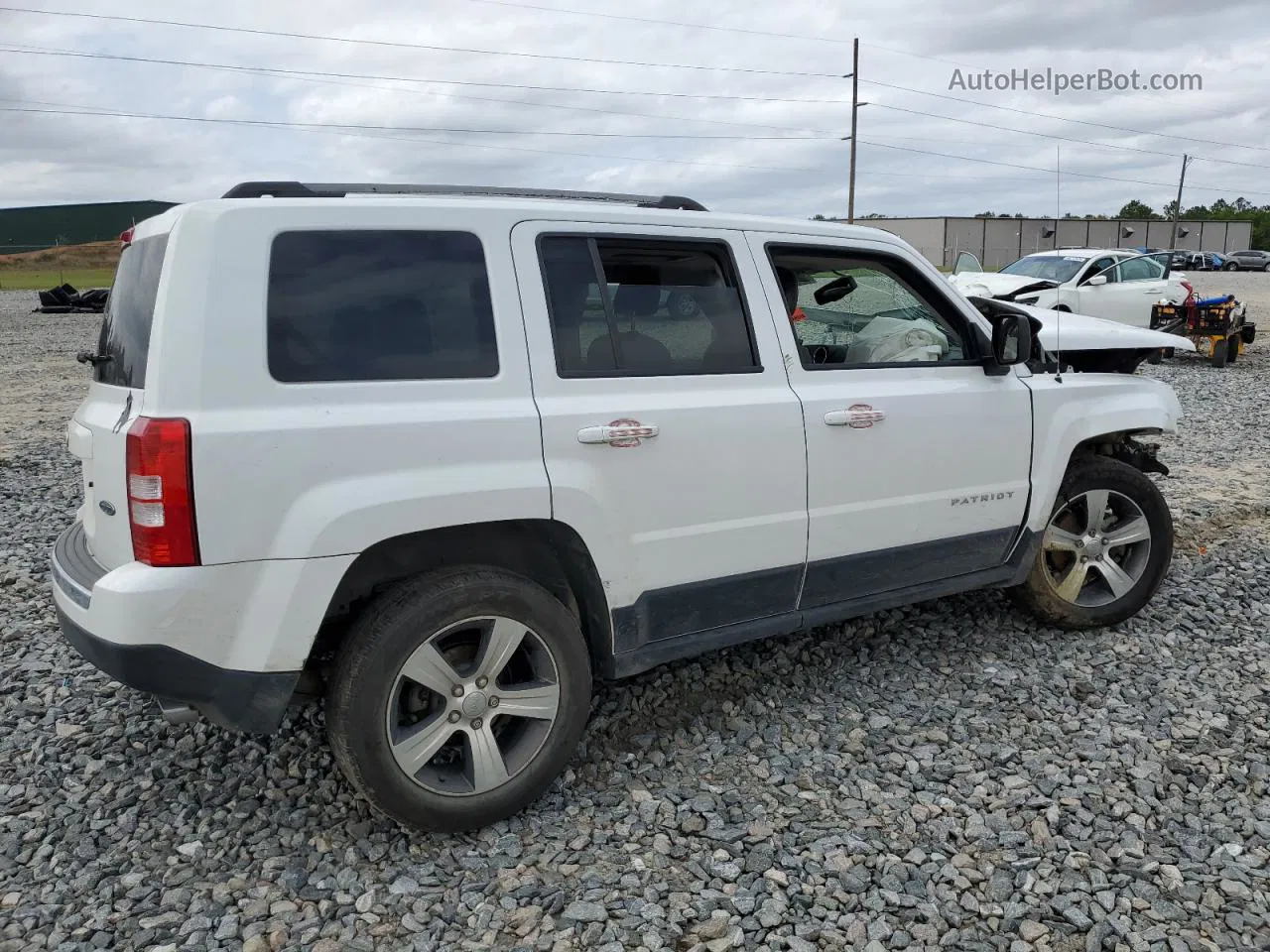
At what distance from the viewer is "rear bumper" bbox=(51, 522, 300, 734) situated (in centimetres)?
260

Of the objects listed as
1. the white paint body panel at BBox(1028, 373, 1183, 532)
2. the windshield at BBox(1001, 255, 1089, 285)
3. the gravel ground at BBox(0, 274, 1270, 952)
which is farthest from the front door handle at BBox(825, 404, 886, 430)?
the windshield at BBox(1001, 255, 1089, 285)

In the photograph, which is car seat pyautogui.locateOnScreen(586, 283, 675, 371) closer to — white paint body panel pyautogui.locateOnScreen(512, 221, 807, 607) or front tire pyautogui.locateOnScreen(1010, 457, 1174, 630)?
white paint body panel pyautogui.locateOnScreen(512, 221, 807, 607)

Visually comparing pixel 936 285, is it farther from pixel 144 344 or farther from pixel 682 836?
pixel 144 344

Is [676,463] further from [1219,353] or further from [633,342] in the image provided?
[1219,353]

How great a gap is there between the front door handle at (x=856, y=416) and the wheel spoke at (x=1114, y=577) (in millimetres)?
1685

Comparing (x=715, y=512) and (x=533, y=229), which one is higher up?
(x=533, y=229)

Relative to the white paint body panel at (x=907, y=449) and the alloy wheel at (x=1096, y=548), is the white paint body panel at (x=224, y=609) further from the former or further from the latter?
the alloy wheel at (x=1096, y=548)

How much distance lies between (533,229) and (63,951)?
246 centimetres

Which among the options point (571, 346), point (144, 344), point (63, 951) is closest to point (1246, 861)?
point (571, 346)

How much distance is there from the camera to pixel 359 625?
288 centimetres

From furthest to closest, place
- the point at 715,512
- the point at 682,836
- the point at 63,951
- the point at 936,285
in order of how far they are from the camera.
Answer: the point at 936,285
the point at 715,512
the point at 682,836
the point at 63,951

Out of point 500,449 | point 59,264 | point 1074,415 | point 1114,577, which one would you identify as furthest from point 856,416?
point 59,264

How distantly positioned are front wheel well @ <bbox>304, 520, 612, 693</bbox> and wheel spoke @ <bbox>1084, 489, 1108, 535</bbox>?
252 centimetres

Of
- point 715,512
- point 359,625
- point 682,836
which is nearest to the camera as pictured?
point 359,625
